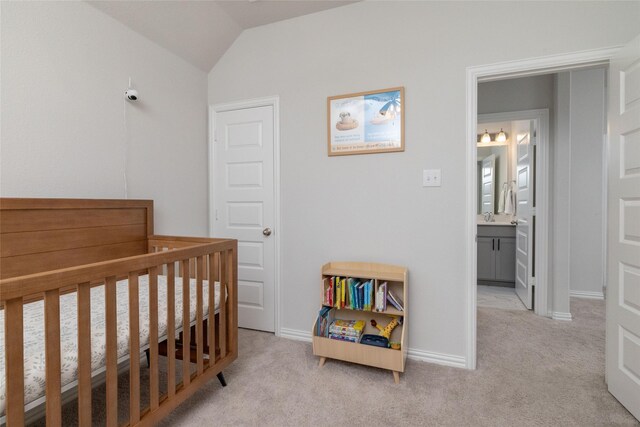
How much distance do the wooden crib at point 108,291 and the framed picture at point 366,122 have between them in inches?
43.2

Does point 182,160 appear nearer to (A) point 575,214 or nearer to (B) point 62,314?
(B) point 62,314

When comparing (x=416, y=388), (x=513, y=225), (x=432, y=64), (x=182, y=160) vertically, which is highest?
(x=432, y=64)

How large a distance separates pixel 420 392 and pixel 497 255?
111 inches

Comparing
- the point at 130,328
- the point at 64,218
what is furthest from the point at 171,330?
the point at 64,218

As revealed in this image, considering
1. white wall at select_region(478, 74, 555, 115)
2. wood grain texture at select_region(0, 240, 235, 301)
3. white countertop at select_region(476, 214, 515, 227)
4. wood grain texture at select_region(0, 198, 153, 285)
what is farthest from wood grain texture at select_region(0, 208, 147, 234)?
white countertop at select_region(476, 214, 515, 227)

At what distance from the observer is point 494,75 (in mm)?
1915

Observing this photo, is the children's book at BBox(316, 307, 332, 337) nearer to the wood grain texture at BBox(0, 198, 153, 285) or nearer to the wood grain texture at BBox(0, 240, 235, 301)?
the wood grain texture at BBox(0, 240, 235, 301)

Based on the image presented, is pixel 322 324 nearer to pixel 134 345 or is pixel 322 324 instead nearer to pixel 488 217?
pixel 134 345

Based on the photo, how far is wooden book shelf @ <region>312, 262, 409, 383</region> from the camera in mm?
1845

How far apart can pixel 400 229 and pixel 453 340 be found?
0.81 m

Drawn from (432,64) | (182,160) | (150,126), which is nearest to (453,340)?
(432,64)

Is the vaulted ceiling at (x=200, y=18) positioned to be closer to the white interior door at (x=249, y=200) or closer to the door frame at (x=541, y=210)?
the white interior door at (x=249, y=200)

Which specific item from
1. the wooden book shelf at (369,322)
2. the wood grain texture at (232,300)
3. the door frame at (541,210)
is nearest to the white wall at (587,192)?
the door frame at (541,210)

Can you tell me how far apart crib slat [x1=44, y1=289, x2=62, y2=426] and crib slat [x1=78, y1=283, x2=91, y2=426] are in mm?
65
